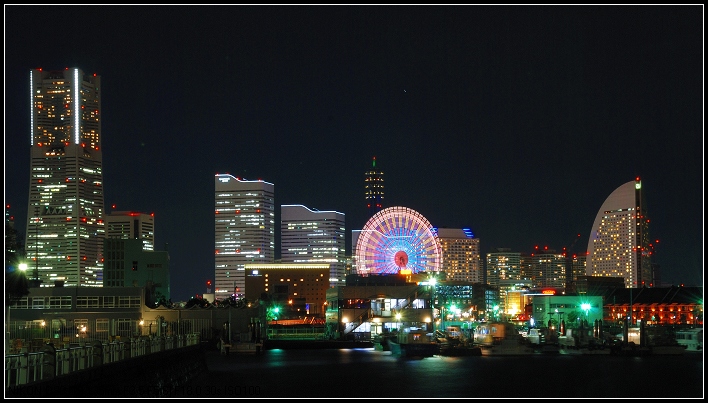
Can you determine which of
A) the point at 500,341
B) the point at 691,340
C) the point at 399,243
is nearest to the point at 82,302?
the point at 500,341

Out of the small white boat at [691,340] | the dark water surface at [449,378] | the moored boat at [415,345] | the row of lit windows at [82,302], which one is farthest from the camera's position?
the small white boat at [691,340]

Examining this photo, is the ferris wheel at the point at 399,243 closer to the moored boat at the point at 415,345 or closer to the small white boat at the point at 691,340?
the moored boat at the point at 415,345

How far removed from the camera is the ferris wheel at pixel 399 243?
134875mm

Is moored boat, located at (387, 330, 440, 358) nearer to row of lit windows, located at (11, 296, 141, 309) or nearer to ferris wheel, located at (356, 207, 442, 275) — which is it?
row of lit windows, located at (11, 296, 141, 309)

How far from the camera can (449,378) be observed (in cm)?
7081

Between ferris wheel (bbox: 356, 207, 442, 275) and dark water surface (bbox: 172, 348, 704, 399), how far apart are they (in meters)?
37.0

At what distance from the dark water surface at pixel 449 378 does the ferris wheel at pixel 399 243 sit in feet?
121

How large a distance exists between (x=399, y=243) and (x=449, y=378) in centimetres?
6602

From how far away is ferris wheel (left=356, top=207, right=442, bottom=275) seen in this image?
135 m

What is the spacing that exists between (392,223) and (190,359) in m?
76.5

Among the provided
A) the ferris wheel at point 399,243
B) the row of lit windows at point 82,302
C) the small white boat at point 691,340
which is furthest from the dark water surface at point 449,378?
the ferris wheel at point 399,243

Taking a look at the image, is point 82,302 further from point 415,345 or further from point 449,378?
point 449,378

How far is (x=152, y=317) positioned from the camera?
104312 millimetres

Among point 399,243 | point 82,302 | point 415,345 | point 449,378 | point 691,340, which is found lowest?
point 691,340
